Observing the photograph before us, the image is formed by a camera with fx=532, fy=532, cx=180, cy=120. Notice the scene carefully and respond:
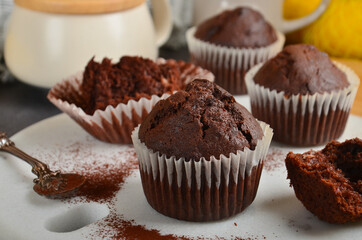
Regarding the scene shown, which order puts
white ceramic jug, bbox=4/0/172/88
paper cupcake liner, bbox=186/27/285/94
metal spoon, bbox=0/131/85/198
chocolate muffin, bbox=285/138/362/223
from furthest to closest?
paper cupcake liner, bbox=186/27/285/94 → white ceramic jug, bbox=4/0/172/88 → metal spoon, bbox=0/131/85/198 → chocolate muffin, bbox=285/138/362/223

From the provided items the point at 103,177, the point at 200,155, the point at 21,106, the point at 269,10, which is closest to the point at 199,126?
the point at 200,155

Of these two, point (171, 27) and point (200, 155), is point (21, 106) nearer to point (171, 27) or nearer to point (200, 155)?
point (171, 27)

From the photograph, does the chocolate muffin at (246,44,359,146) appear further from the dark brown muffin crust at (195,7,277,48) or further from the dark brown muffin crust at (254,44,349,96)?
the dark brown muffin crust at (195,7,277,48)

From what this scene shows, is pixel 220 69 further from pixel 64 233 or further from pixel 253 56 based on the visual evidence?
pixel 64 233

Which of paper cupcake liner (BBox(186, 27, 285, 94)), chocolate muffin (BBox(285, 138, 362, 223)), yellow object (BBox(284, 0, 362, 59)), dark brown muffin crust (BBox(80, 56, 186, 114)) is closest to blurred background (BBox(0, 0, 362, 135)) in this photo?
yellow object (BBox(284, 0, 362, 59))

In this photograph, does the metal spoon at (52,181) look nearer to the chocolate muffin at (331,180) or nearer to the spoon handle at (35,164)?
the spoon handle at (35,164)

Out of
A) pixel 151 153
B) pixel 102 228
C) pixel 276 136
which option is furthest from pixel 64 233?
pixel 276 136
